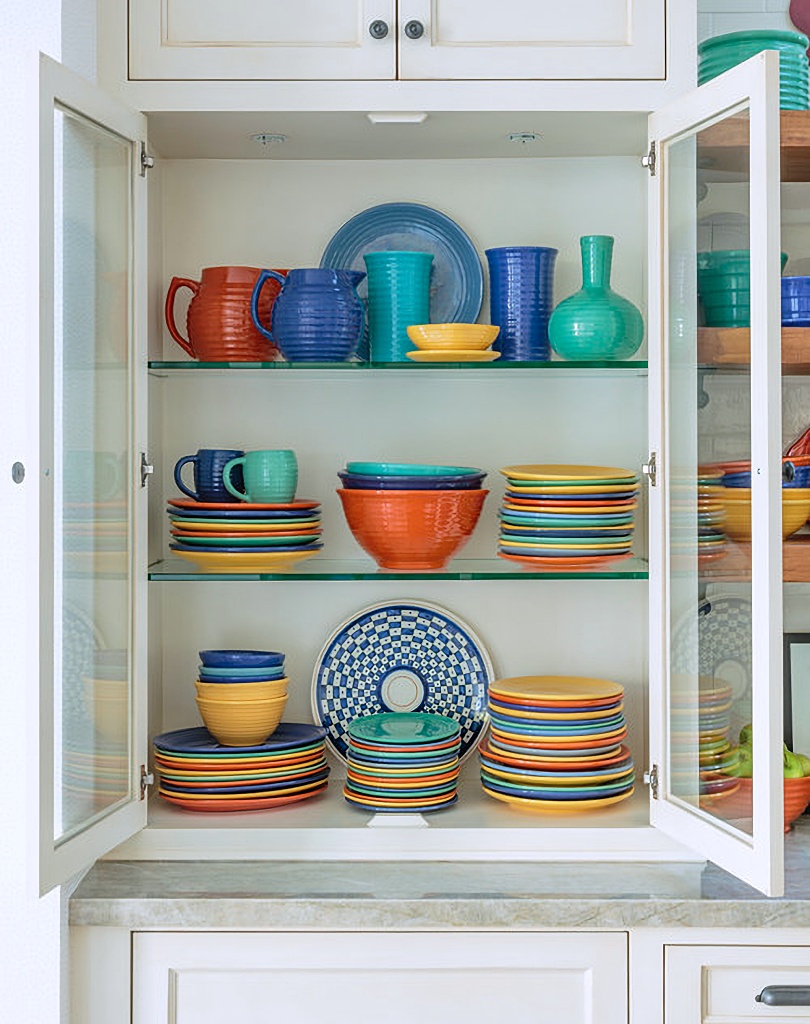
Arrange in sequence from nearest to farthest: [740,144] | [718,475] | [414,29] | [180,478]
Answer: [740,144], [718,475], [414,29], [180,478]

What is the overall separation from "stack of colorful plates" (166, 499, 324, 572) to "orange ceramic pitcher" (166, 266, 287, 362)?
0.87ft

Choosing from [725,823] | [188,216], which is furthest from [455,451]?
[725,823]

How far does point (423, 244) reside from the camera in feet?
7.58

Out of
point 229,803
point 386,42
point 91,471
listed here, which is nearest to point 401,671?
point 229,803

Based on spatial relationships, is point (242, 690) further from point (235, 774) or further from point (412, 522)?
point (412, 522)

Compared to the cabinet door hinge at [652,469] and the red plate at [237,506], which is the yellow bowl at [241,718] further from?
the cabinet door hinge at [652,469]

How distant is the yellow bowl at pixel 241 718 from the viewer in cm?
212

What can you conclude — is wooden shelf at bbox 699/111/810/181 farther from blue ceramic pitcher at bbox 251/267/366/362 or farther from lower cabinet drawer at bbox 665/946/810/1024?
lower cabinet drawer at bbox 665/946/810/1024

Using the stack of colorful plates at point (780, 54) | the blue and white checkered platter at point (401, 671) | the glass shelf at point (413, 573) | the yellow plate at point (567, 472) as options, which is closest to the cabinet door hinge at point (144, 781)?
the glass shelf at point (413, 573)

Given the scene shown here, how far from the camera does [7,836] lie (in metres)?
2.14

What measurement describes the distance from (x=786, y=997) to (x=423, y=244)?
4.55ft

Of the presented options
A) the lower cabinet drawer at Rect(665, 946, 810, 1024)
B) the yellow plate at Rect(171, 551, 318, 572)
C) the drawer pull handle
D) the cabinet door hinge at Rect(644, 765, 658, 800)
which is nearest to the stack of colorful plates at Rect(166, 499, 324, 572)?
the yellow plate at Rect(171, 551, 318, 572)

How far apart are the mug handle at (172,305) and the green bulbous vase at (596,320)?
24.2 inches

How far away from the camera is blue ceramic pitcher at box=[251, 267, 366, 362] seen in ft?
6.73
